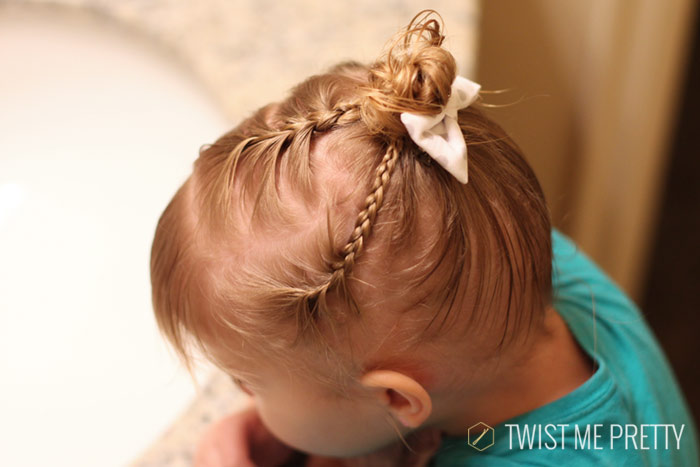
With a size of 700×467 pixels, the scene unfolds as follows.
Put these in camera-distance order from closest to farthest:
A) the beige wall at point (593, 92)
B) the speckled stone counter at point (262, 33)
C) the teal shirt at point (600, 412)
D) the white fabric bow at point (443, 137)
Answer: the white fabric bow at point (443, 137) → the teal shirt at point (600, 412) → the speckled stone counter at point (262, 33) → the beige wall at point (593, 92)

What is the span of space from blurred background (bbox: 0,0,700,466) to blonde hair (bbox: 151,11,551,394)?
112mm

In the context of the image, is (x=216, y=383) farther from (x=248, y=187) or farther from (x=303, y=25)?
(x=303, y=25)

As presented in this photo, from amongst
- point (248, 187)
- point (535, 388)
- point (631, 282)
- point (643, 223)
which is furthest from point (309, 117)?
point (631, 282)

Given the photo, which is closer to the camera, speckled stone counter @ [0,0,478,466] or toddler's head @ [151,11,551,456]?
toddler's head @ [151,11,551,456]

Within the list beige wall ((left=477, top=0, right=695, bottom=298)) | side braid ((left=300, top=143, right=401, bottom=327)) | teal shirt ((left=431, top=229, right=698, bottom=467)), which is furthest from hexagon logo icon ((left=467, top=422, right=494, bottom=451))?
beige wall ((left=477, top=0, right=695, bottom=298))

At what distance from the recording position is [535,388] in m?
0.62

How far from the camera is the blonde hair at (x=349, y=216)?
0.48 metres

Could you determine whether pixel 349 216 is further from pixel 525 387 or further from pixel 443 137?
pixel 525 387

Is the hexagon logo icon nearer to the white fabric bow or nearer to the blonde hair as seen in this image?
the blonde hair

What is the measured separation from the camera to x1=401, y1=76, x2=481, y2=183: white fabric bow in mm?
467

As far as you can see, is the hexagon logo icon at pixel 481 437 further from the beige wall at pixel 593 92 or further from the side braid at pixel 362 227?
the beige wall at pixel 593 92

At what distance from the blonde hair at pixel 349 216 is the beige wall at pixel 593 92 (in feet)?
1.57

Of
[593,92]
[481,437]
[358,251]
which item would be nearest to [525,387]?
[481,437]

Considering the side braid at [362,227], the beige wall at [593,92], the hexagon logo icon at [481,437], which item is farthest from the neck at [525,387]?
the beige wall at [593,92]
